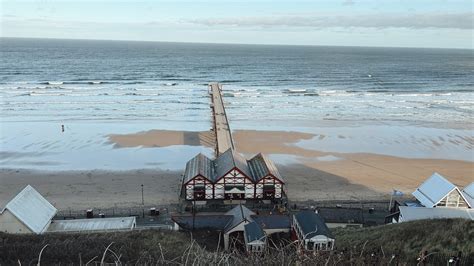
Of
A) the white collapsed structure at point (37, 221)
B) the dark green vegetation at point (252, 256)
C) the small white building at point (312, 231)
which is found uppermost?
the dark green vegetation at point (252, 256)

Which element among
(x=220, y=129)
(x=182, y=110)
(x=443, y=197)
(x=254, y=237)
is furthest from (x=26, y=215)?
(x=182, y=110)

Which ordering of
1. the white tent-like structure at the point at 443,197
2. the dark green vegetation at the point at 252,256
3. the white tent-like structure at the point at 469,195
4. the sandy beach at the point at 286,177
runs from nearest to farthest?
the dark green vegetation at the point at 252,256, the white tent-like structure at the point at 443,197, the white tent-like structure at the point at 469,195, the sandy beach at the point at 286,177

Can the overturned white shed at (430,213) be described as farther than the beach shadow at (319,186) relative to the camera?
No

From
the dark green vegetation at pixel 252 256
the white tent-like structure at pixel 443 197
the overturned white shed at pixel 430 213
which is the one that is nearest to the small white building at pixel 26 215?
the dark green vegetation at pixel 252 256

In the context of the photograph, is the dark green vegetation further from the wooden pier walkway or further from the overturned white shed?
the wooden pier walkway

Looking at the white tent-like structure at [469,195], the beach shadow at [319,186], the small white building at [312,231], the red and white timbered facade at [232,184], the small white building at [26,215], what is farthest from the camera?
the beach shadow at [319,186]

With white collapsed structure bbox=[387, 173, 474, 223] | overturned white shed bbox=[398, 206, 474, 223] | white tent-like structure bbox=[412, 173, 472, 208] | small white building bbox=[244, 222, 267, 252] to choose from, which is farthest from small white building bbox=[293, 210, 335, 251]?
white tent-like structure bbox=[412, 173, 472, 208]

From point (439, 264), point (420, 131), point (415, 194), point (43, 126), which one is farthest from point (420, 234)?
point (43, 126)

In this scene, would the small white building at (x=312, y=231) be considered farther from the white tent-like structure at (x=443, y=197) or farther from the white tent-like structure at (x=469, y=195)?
the white tent-like structure at (x=469, y=195)
